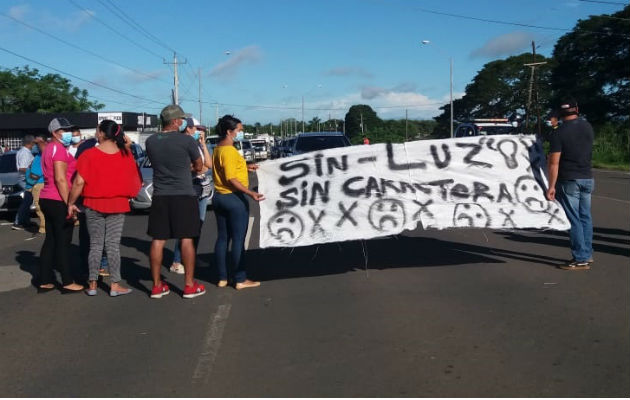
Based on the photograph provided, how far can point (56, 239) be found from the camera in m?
7.50

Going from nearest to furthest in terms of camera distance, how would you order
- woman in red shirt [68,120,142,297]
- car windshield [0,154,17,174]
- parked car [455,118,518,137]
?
woman in red shirt [68,120,142,297] < car windshield [0,154,17,174] < parked car [455,118,518,137]

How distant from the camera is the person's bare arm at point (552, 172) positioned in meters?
7.66

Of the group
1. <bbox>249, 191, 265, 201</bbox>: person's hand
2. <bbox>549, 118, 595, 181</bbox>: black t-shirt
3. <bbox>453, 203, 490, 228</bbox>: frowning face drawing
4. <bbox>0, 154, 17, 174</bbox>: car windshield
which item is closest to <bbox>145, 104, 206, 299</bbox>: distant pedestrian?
<bbox>249, 191, 265, 201</bbox>: person's hand

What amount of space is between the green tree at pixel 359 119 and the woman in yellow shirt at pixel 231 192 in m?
125

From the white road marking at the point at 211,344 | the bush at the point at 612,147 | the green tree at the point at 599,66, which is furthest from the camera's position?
the green tree at the point at 599,66

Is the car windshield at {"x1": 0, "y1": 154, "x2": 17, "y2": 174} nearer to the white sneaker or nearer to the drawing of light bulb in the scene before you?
the white sneaker

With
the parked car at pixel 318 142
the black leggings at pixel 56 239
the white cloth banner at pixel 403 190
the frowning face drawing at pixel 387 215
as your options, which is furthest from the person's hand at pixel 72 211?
the parked car at pixel 318 142

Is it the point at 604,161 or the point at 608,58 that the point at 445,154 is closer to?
the point at 604,161

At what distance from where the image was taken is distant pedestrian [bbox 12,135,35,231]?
1356 cm

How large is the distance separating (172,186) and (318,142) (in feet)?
44.5

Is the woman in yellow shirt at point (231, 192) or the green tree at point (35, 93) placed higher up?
the green tree at point (35, 93)

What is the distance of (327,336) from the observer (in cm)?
546

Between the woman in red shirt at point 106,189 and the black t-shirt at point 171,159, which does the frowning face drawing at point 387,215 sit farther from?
the woman in red shirt at point 106,189

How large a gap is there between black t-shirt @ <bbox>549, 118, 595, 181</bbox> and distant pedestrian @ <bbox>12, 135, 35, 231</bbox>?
9.73 meters
